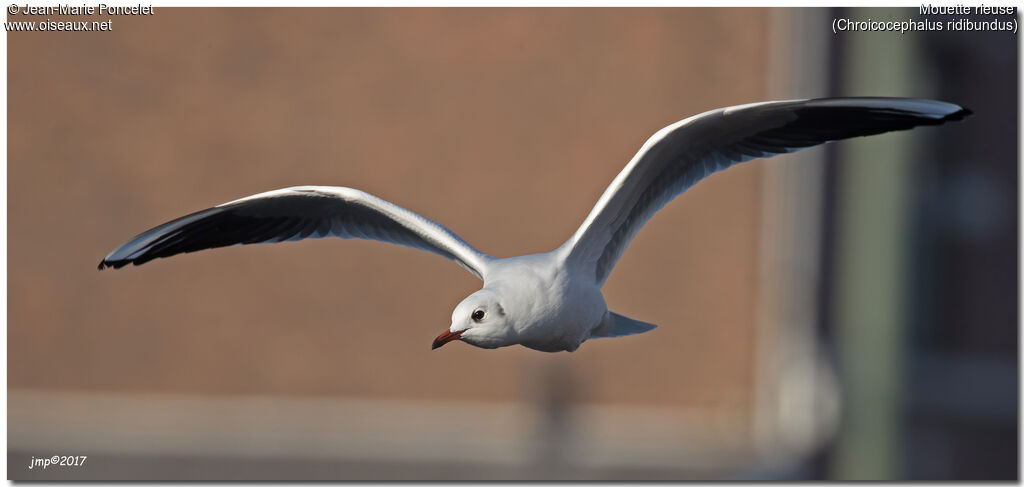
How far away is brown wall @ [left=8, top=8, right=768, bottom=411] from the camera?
12.0m

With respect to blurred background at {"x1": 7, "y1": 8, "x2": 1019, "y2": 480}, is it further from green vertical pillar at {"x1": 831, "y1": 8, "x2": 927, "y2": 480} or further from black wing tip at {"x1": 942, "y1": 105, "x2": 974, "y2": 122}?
black wing tip at {"x1": 942, "y1": 105, "x2": 974, "y2": 122}

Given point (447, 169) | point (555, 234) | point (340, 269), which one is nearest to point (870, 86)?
point (555, 234)

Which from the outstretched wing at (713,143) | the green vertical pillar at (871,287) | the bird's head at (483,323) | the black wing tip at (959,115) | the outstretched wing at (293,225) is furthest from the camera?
the green vertical pillar at (871,287)

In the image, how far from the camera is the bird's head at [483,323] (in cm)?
239

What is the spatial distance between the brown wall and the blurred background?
0.10 ft

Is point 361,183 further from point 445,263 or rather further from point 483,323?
point 483,323

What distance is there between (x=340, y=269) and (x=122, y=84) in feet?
9.96

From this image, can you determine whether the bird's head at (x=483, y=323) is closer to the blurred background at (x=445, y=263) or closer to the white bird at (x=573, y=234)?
the white bird at (x=573, y=234)

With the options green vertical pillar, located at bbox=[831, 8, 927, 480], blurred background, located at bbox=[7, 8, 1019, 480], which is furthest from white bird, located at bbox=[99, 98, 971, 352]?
green vertical pillar, located at bbox=[831, 8, 927, 480]

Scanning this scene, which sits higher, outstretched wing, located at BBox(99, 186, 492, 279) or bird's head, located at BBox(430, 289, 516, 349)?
outstretched wing, located at BBox(99, 186, 492, 279)

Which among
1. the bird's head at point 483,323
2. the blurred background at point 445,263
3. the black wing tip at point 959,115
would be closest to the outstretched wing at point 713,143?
the black wing tip at point 959,115

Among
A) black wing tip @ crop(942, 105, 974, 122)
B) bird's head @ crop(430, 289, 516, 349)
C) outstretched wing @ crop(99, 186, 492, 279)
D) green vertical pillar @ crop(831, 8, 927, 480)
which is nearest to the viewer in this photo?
bird's head @ crop(430, 289, 516, 349)

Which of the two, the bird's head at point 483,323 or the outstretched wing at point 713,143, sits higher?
the outstretched wing at point 713,143

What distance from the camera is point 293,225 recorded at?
130 inches
